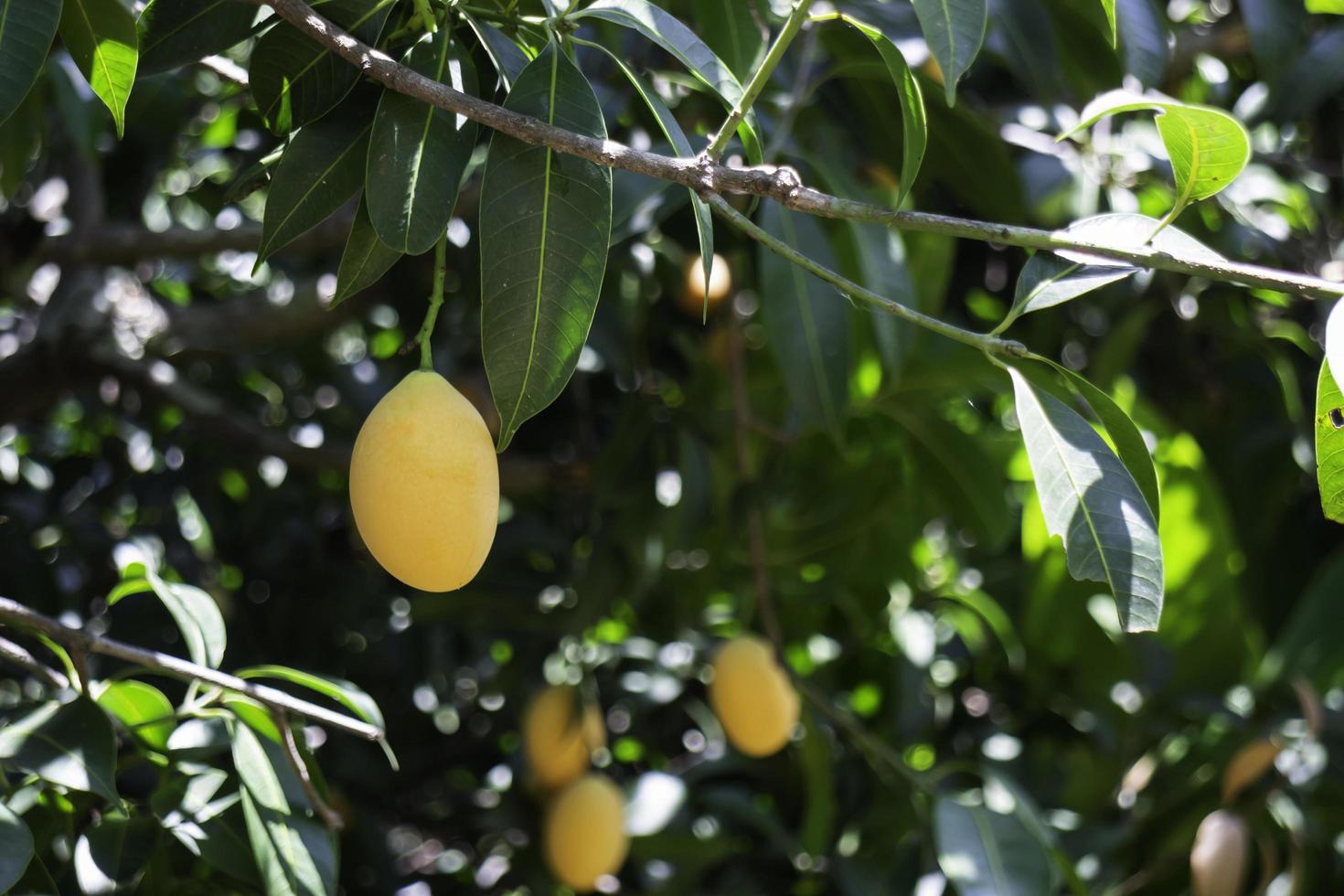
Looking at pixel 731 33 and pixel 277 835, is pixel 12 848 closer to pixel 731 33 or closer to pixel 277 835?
pixel 277 835

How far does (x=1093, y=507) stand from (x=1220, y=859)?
38.0 inches

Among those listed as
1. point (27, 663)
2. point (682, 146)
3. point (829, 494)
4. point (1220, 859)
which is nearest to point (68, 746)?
point (27, 663)

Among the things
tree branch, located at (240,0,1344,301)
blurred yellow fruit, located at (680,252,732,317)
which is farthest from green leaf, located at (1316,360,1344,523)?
blurred yellow fruit, located at (680,252,732,317)

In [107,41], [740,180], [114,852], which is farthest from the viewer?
[114,852]

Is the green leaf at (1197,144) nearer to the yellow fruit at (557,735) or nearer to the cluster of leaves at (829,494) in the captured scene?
the cluster of leaves at (829,494)

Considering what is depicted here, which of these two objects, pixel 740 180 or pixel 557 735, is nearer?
pixel 740 180

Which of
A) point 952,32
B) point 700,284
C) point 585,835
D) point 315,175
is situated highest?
point 952,32

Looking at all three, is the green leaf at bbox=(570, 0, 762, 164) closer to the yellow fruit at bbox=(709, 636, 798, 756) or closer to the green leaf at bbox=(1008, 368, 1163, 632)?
the green leaf at bbox=(1008, 368, 1163, 632)

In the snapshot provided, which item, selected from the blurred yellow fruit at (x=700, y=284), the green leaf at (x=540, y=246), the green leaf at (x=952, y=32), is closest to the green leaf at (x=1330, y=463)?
the green leaf at (x=952, y=32)

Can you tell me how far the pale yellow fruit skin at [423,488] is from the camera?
66cm

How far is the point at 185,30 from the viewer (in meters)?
0.73

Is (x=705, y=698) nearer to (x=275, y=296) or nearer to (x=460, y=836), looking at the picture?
(x=460, y=836)

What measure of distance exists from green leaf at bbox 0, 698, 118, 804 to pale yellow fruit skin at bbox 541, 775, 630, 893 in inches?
32.0

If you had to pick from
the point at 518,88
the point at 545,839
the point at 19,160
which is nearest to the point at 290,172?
the point at 518,88
